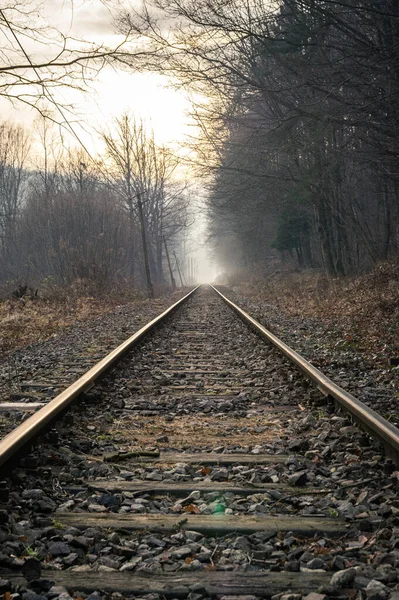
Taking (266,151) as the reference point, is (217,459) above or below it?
below

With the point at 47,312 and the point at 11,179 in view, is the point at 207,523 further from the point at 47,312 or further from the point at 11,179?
the point at 11,179

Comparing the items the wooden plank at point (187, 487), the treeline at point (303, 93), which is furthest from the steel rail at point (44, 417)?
the treeline at point (303, 93)

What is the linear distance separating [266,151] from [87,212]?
687 inches

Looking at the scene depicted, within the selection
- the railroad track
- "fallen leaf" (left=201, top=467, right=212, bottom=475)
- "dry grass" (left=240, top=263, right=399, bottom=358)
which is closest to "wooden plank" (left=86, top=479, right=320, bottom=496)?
the railroad track

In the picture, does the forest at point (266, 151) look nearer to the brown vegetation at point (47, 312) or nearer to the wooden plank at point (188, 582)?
the brown vegetation at point (47, 312)

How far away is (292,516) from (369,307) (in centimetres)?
1072

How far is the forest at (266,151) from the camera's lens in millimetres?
10750

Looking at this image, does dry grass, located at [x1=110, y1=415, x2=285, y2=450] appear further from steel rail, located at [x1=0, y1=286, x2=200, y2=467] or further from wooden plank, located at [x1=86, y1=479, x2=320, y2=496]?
wooden plank, located at [x1=86, y1=479, x2=320, y2=496]

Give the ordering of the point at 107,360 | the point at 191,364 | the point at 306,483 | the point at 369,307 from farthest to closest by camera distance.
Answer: the point at 369,307 < the point at 191,364 < the point at 107,360 < the point at 306,483

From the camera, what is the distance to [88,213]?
110 feet

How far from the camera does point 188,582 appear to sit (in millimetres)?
Answer: 2391

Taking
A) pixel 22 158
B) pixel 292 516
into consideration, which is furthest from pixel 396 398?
pixel 22 158

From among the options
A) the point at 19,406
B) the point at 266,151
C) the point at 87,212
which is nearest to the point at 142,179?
the point at 87,212

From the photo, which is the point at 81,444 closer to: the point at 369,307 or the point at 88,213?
the point at 369,307
